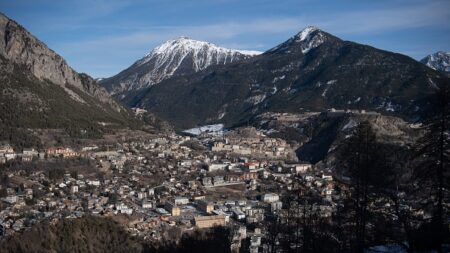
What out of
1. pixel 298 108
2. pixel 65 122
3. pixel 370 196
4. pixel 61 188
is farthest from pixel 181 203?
pixel 298 108

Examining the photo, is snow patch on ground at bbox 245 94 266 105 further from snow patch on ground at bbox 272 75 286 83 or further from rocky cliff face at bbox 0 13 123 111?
rocky cliff face at bbox 0 13 123 111

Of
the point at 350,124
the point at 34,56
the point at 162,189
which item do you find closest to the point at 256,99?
the point at 350,124

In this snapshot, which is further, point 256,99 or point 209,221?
point 256,99

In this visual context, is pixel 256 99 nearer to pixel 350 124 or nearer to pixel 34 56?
pixel 350 124

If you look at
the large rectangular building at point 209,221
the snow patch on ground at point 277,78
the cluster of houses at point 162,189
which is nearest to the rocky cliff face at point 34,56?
the cluster of houses at point 162,189

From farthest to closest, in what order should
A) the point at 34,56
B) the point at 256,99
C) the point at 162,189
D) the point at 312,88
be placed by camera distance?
the point at 256,99 → the point at 312,88 → the point at 34,56 → the point at 162,189

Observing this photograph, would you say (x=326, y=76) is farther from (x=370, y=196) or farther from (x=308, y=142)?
(x=370, y=196)
